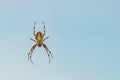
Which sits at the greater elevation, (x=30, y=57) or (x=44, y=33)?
(x=44, y=33)

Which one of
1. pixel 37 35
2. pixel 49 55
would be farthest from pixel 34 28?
pixel 49 55

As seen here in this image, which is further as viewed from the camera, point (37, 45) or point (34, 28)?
point (37, 45)

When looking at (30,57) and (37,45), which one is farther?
(37,45)

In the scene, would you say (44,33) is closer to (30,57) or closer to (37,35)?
(37,35)

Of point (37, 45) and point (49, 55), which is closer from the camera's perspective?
point (49, 55)

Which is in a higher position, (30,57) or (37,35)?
(37,35)

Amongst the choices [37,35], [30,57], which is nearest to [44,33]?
[37,35]

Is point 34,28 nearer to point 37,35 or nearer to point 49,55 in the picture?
point 37,35
